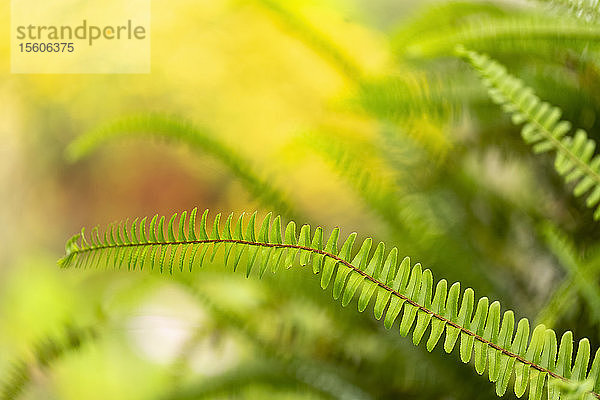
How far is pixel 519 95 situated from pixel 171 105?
1075mm

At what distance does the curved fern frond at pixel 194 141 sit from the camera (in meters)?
0.48

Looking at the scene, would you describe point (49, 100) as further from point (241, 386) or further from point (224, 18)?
point (241, 386)

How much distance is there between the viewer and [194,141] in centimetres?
49

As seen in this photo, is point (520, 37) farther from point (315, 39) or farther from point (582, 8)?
point (315, 39)

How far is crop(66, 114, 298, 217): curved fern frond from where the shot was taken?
0.48 metres

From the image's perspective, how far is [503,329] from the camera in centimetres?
25

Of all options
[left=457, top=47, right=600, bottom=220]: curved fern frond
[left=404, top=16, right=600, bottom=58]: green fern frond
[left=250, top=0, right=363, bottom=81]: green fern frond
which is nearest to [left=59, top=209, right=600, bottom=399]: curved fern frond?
[left=457, top=47, right=600, bottom=220]: curved fern frond

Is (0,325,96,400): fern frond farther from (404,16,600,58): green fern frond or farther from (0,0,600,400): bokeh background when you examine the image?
(404,16,600,58): green fern frond

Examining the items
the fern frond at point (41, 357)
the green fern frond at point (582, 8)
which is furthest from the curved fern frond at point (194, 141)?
the green fern frond at point (582, 8)

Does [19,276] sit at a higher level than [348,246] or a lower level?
lower

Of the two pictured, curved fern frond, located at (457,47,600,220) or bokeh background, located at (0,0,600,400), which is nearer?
curved fern frond, located at (457,47,600,220)

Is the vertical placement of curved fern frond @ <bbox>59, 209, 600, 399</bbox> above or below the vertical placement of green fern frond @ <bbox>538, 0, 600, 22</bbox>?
below

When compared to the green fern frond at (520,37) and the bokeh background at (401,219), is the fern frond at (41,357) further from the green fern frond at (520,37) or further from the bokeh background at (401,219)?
the green fern frond at (520,37)

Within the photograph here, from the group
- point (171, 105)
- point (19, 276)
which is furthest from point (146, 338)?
point (171, 105)
